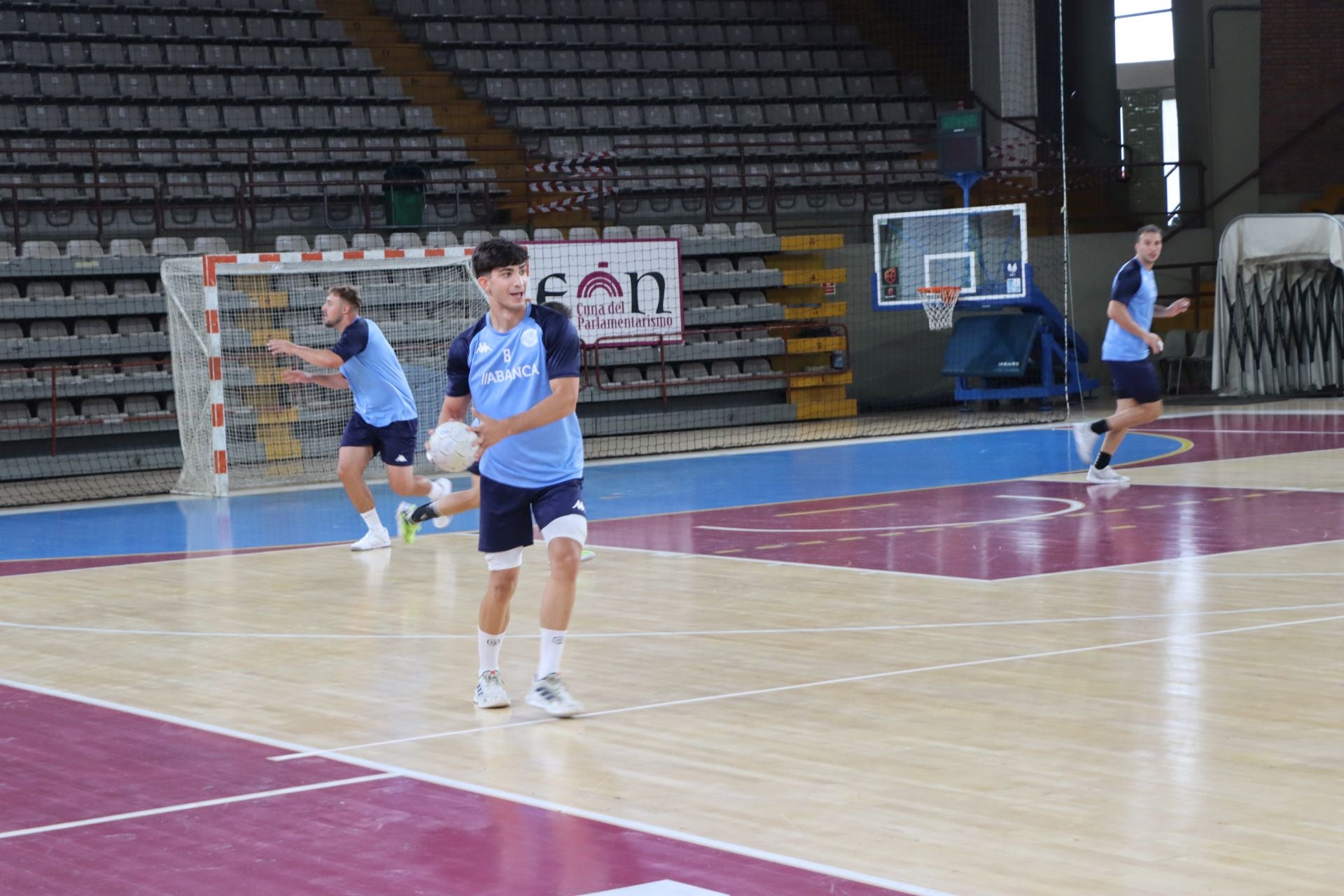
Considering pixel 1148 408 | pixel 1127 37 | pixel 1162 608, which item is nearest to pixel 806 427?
pixel 1148 408

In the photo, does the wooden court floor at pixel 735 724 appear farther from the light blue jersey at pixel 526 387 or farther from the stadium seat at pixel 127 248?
the stadium seat at pixel 127 248

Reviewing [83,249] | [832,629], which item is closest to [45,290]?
[83,249]

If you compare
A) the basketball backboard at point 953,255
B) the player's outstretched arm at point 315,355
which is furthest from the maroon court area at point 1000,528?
the basketball backboard at point 953,255

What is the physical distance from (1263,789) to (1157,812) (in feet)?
1.43

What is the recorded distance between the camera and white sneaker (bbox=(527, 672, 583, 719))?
657cm

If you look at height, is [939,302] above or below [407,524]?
above

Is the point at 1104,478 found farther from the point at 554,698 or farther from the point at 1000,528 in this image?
the point at 554,698

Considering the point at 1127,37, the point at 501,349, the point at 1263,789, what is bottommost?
the point at 1263,789

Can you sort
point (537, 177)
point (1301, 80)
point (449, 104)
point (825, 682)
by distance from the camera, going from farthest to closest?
point (1301, 80)
point (449, 104)
point (537, 177)
point (825, 682)

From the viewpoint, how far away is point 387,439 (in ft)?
38.8

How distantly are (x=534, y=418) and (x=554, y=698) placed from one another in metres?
1.07

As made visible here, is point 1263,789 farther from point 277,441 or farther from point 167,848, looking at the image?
point 277,441

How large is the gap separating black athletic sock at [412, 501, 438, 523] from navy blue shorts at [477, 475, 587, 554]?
467 centimetres

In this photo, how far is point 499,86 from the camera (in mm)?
25078
